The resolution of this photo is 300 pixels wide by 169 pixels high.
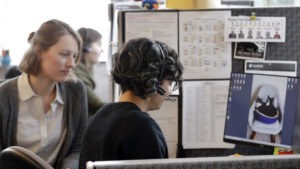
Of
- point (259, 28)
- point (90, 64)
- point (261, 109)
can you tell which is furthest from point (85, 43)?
point (261, 109)

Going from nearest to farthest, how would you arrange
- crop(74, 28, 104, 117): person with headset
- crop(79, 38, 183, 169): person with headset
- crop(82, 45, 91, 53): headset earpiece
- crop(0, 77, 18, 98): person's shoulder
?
crop(79, 38, 183, 169): person with headset, crop(0, 77, 18, 98): person's shoulder, crop(74, 28, 104, 117): person with headset, crop(82, 45, 91, 53): headset earpiece

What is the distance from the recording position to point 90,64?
3.16 m

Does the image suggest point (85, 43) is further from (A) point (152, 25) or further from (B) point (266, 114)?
(B) point (266, 114)

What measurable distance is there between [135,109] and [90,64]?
211cm

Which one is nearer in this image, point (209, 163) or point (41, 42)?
point (209, 163)

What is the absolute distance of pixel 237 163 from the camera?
22.3 inches

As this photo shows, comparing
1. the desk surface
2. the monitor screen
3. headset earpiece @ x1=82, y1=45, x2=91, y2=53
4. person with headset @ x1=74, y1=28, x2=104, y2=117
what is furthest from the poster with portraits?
headset earpiece @ x1=82, y1=45, x2=91, y2=53

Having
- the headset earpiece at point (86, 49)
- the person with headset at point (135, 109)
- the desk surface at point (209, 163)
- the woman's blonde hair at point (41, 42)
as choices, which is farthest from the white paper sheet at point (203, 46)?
the headset earpiece at point (86, 49)

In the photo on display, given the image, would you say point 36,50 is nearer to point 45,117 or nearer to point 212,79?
point 45,117

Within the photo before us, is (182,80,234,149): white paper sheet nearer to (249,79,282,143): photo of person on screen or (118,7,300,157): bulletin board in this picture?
(118,7,300,157): bulletin board

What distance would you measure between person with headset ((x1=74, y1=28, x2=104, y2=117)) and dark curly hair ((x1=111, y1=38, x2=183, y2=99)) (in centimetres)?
158

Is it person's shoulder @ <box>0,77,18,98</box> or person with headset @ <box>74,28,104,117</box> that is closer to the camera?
person's shoulder @ <box>0,77,18,98</box>

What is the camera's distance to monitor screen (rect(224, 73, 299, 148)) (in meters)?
1.47

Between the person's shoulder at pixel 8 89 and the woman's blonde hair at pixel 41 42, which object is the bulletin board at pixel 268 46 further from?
the person's shoulder at pixel 8 89
